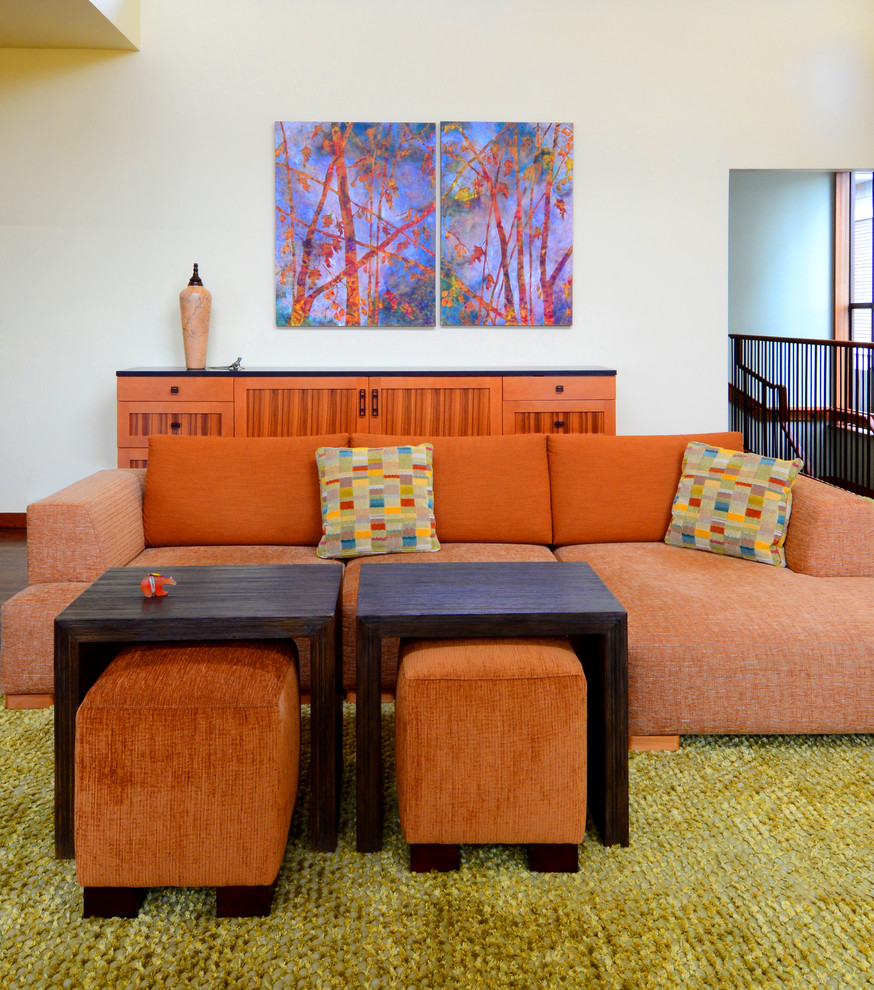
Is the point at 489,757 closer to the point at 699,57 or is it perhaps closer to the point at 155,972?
the point at 155,972

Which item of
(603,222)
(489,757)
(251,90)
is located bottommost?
(489,757)

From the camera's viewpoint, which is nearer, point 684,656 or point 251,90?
point 684,656

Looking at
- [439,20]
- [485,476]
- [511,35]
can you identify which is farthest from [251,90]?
[485,476]

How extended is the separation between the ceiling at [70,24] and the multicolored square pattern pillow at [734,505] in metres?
3.54

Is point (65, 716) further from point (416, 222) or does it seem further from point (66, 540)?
point (416, 222)

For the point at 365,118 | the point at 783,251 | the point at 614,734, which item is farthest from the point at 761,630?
the point at 783,251

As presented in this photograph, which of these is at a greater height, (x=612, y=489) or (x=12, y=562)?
(x=612, y=489)

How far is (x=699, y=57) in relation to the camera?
489 cm

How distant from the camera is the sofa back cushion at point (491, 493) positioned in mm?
3186

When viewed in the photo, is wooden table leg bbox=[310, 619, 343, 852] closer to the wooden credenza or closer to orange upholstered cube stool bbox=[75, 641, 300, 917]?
orange upholstered cube stool bbox=[75, 641, 300, 917]

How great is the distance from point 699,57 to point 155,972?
5.07 meters

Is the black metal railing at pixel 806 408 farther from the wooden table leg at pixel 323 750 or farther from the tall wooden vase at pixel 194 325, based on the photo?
the wooden table leg at pixel 323 750

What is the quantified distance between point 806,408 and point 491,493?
12.9 feet

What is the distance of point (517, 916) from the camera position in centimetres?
164
